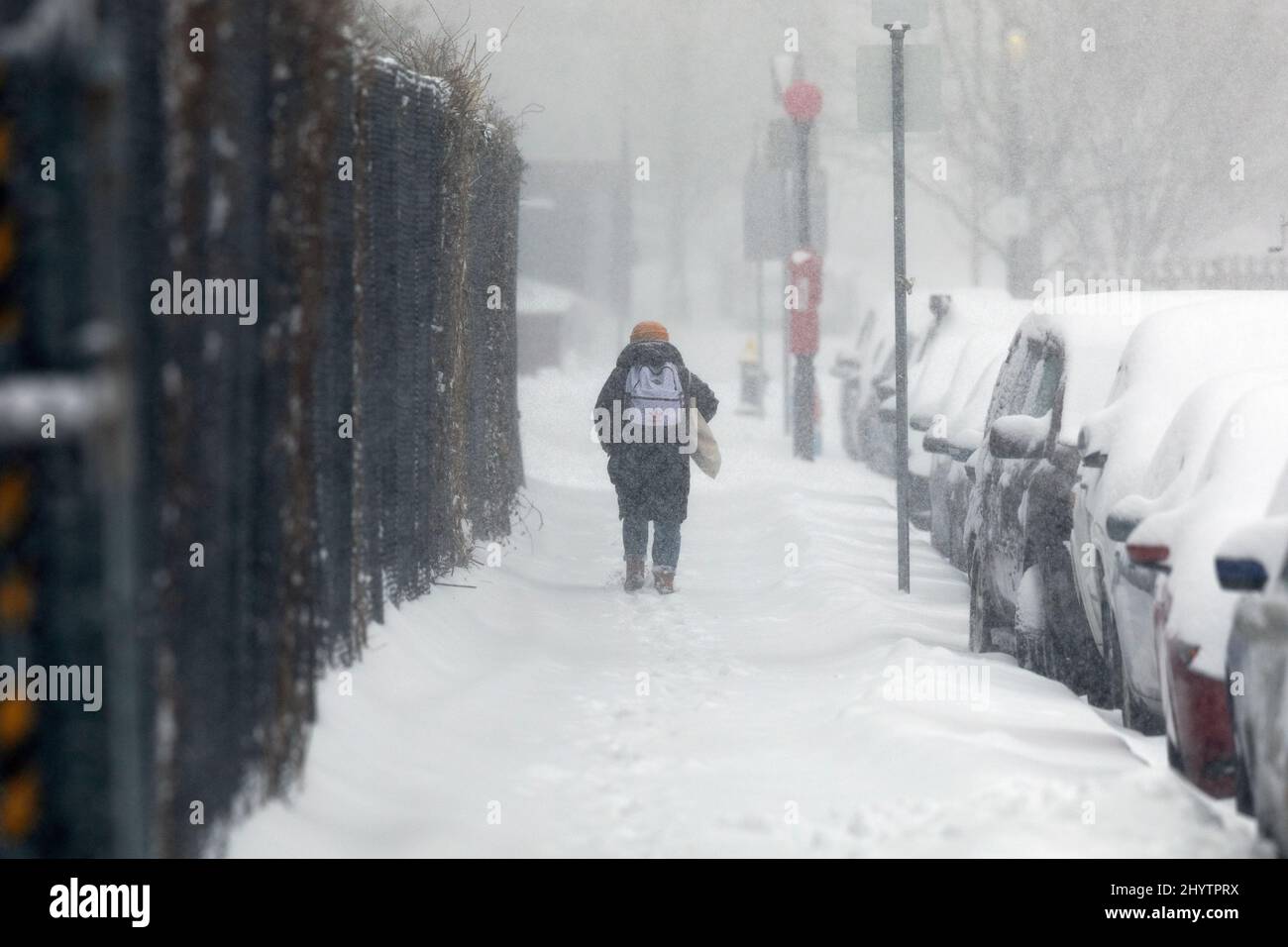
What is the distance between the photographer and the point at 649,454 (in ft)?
35.6

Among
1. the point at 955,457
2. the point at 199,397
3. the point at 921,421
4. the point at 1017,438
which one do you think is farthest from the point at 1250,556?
the point at 921,421

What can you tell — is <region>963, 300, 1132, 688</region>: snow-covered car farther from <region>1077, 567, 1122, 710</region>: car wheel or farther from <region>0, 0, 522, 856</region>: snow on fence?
<region>0, 0, 522, 856</region>: snow on fence

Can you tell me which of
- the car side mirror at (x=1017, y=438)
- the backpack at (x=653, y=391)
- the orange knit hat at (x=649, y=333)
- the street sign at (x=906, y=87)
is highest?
the street sign at (x=906, y=87)

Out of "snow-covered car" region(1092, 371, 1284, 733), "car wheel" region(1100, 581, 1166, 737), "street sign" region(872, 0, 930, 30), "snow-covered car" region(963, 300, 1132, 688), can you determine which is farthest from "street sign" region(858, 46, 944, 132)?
"car wheel" region(1100, 581, 1166, 737)

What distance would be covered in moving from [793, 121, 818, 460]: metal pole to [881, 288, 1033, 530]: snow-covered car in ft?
13.3

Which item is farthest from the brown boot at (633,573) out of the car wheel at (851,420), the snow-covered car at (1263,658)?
the car wheel at (851,420)

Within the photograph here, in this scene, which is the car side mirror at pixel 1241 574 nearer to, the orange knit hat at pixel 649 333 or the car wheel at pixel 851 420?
the orange knit hat at pixel 649 333

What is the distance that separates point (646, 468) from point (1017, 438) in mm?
3425

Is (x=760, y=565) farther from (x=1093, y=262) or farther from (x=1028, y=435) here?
(x=1093, y=262)

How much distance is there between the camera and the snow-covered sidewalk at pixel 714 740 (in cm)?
518

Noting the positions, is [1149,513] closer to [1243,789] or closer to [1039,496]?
[1243,789]

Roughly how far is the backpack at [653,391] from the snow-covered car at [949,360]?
8.58 feet

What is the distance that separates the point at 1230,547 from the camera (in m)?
4.51

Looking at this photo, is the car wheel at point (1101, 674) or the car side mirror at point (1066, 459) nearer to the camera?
the car wheel at point (1101, 674)
